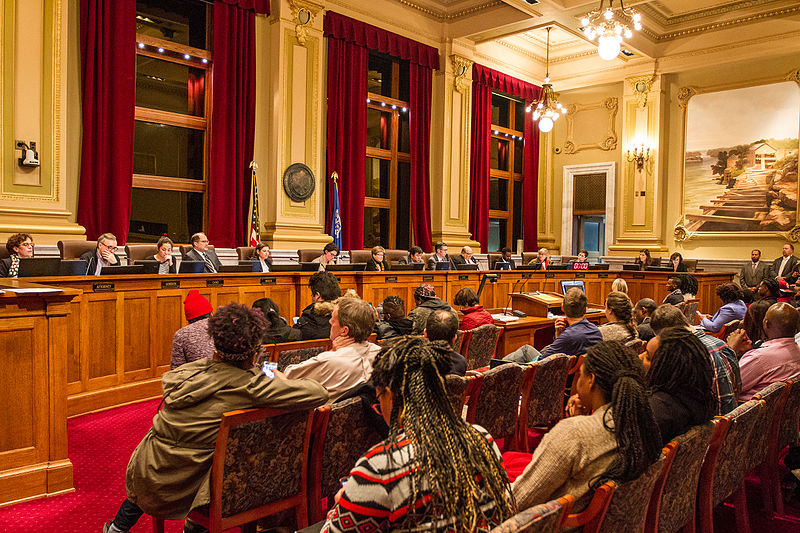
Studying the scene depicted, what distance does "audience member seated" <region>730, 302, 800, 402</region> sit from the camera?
325cm

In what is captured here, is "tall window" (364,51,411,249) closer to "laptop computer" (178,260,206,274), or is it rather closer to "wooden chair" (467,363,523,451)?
"laptop computer" (178,260,206,274)

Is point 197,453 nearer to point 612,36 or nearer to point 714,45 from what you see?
point 612,36

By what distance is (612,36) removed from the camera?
627 centimetres

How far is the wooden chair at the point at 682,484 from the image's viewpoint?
190cm

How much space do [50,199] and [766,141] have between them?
38.8 feet

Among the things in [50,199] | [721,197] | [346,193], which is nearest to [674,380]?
[50,199]

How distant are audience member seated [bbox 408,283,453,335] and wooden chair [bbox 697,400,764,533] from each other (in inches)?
67.1

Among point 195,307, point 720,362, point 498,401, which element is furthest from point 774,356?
point 195,307

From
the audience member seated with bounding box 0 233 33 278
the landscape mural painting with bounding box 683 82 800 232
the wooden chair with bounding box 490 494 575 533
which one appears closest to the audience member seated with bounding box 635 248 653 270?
the landscape mural painting with bounding box 683 82 800 232

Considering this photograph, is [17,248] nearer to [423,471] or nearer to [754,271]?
[423,471]

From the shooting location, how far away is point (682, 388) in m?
2.09

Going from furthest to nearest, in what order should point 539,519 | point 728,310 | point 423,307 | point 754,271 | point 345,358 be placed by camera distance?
1. point 754,271
2. point 728,310
3. point 423,307
4. point 345,358
5. point 539,519

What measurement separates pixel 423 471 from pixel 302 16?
8.79 metres

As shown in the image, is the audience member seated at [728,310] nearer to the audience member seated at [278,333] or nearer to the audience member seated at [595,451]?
the audience member seated at [278,333]
